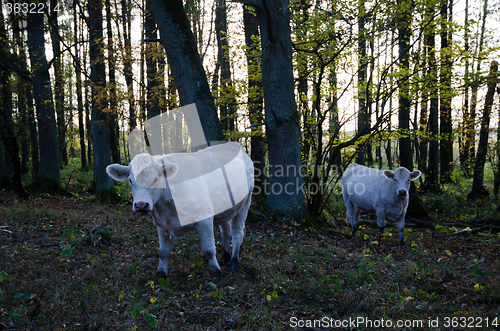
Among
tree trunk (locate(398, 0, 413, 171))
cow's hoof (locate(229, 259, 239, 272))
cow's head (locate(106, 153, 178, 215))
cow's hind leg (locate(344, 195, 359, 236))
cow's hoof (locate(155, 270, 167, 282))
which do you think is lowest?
cow's hind leg (locate(344, 195, 359, 236))

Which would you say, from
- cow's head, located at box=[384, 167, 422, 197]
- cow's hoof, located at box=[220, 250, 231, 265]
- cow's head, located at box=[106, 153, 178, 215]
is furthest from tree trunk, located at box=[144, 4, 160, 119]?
cow's head, located at box=[106, 153, 178, 215]

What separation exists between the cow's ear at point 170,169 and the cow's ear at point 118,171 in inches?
19.9

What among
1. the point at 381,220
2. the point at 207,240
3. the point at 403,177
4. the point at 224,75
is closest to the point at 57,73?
the point at 224,75

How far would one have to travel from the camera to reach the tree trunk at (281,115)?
29.4 feet

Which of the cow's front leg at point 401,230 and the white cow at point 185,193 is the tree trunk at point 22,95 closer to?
the white cow at point 185,193

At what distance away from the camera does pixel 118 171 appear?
4.63m

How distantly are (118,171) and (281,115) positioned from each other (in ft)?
17.2

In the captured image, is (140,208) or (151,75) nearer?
(140,208)

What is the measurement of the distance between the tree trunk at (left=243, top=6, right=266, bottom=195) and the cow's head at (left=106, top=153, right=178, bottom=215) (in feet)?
17.5

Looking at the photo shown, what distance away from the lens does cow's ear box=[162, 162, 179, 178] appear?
4.51 metres

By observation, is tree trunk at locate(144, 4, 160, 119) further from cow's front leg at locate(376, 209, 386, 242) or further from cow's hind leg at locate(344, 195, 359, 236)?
cow's front leg at locate(376, 209, 386, 242)

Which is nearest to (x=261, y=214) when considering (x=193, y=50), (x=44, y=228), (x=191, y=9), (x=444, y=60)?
(x=193, y=50)

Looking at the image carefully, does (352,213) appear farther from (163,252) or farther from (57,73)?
(57,73)

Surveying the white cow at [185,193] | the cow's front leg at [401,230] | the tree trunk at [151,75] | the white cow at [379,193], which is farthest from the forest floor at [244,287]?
the tree trunk at [151,75]
